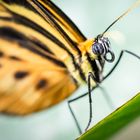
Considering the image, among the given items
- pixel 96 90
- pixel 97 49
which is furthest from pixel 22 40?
pixel 96 90

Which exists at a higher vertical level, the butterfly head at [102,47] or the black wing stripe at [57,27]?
the black wing stripe at [57,27]

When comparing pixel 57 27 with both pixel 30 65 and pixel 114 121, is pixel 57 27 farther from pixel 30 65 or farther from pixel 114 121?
pixel 114 121

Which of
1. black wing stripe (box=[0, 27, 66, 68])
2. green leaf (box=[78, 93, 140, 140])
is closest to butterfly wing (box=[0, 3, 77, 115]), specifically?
black wing stripe (box=[0, 27, 66, 68])

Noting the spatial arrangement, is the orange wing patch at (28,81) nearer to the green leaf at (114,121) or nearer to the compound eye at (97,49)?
the compound eye at (97,49)

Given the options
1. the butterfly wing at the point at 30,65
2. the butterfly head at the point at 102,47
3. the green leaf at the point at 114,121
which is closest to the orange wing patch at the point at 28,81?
the butterfly wing at the point at 30,65

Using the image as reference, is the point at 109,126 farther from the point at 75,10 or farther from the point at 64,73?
the point at 75,10

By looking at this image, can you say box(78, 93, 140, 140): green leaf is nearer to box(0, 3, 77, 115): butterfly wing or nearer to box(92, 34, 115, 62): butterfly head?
box(0, 3, 77, 115): butterfly wing

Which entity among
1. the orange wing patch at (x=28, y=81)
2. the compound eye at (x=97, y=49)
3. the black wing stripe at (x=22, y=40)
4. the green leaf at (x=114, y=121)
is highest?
the black wing stripe at (x=22, y=40)
